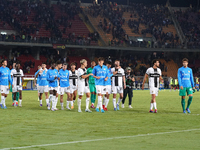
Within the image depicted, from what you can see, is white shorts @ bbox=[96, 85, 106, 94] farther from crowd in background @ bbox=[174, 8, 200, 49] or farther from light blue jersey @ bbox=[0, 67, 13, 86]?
crowd in background @ bbox=[174, 8, 200, 49]

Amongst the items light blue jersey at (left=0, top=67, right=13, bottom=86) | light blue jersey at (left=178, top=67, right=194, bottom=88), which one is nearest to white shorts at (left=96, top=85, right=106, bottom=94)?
light blue jersey at (left=178, top=67, right=194, bottom=88)

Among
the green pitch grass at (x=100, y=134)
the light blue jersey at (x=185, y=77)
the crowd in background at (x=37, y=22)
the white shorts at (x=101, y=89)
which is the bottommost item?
the green pitch grass at (x=100, y=134)

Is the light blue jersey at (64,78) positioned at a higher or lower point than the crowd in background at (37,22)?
lower

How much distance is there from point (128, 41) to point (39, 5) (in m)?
16.1

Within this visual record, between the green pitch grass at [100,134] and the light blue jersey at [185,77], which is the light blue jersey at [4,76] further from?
the light blue jersey at [185,77]

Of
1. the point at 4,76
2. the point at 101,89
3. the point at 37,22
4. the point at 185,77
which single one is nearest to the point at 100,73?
the point at 101,89

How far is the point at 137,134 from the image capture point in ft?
30.1

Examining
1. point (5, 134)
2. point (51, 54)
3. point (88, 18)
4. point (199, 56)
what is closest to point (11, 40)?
point (51, 54)

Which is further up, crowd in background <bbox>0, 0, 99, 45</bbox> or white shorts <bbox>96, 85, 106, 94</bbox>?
crowd in background <bbox>0, 0, 99, 45</bbox>

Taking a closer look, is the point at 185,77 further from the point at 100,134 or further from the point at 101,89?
the point at 100,134

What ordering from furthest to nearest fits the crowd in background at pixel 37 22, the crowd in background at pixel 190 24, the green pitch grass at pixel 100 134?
the crowd in background at pixel 190 24, the crowd in background at pixel 37 22, the green pitch grass at pixel 100 134

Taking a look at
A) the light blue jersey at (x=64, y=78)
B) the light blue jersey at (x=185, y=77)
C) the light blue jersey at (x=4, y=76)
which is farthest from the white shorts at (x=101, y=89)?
the light blue jersey at (x=4, y=76)

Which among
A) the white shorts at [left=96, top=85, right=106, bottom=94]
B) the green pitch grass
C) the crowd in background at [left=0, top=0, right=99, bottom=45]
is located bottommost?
the green pitch grass

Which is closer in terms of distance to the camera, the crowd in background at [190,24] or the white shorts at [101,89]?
the white shorts at [101,89]
